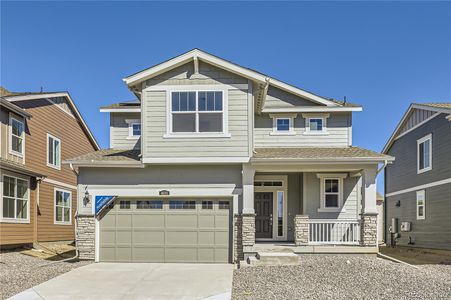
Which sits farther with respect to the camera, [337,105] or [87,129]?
[87,129]

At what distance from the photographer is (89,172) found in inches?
529

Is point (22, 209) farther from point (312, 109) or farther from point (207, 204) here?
point (312, 109)

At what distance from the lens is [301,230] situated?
43.1 feet

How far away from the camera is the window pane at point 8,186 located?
48.4 feet

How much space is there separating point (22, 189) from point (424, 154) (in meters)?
16.3

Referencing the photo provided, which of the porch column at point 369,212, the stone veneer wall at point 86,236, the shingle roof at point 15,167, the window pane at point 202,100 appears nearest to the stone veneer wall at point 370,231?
the porch column at point 369,212

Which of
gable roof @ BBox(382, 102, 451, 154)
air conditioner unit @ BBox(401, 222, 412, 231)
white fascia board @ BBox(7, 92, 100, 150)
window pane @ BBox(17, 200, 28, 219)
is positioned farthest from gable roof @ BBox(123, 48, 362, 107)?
air conditioner unit @ BBox(401, 222, 412, 231)

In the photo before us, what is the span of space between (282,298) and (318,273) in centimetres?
237

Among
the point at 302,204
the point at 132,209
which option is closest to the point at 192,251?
the point at 132,209

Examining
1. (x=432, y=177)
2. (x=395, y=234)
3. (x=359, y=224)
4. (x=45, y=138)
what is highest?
(x=45, y=138)

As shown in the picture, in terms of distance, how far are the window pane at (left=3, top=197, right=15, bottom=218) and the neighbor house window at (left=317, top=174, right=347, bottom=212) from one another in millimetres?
10901

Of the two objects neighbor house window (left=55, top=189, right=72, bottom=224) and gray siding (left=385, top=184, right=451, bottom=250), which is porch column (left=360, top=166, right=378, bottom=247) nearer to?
gray siding (left=385, top=184, right=451, bottom=250)

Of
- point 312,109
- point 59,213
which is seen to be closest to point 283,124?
point 312,109

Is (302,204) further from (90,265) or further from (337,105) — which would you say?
(90,265)
